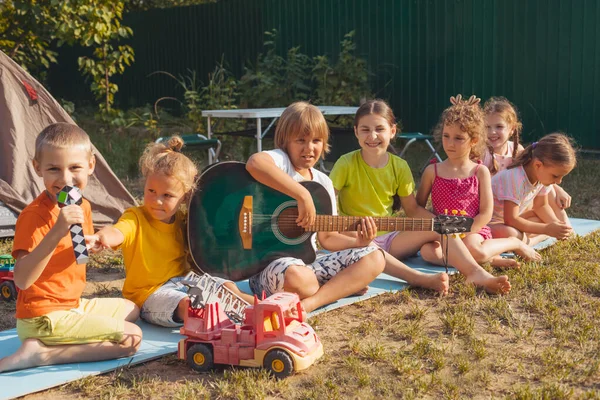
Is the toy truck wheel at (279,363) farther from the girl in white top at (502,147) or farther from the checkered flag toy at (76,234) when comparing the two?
the girl in white top at (502,147)

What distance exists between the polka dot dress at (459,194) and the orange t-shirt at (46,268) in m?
2.33

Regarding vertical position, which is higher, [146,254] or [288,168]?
[288,168]

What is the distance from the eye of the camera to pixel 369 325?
139 inches

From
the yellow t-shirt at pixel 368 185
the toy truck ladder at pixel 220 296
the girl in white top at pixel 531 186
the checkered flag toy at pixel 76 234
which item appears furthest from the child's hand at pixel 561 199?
the checkered flag toy at pixel 76 234

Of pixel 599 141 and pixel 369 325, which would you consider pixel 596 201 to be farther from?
pixel 369 325

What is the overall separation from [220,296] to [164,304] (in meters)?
0.30

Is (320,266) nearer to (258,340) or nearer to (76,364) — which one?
(258,340)

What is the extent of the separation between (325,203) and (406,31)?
6966 millimetres

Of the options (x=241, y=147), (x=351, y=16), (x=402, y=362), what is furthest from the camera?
(x=351, y=16)

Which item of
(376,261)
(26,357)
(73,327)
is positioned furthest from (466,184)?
(26,357)

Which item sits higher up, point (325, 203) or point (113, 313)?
point (325, 203)

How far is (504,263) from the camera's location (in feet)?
14.8

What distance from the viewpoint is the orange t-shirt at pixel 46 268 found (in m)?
2.93

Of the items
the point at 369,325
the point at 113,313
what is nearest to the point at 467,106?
the point at 369,325
